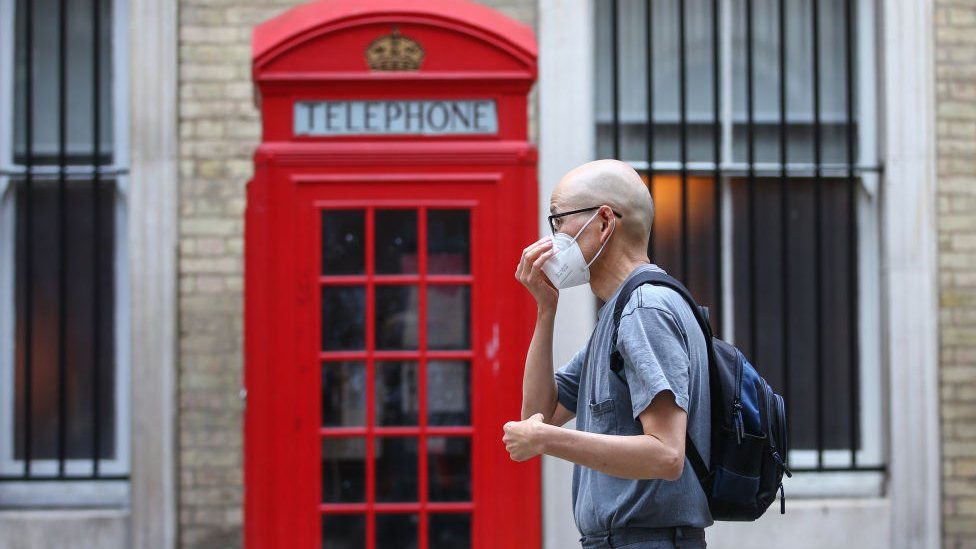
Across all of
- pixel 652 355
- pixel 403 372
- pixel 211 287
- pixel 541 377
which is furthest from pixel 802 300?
pixel 652 355

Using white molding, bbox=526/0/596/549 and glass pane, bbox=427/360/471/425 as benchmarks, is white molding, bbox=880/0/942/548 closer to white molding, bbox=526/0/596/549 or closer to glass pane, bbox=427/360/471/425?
white molding, bbox=526/0/596/549

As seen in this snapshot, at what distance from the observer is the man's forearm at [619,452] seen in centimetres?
217

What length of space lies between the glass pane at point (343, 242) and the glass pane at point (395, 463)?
0.65 m

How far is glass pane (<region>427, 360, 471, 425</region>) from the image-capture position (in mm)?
3967

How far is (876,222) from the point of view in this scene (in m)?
5.69

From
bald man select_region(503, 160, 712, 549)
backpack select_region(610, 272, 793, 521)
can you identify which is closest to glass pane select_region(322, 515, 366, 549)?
bald man select_region(503, 160, 712, 549)

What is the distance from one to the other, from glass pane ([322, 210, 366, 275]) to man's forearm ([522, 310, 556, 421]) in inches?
52.6

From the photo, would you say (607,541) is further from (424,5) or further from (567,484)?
(567,484)

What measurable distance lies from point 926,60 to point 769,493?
382 centimetres

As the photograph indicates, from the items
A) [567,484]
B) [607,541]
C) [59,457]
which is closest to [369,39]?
[607,541]

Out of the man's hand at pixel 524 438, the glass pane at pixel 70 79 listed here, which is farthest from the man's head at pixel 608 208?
the glass pane at pixel 70 79

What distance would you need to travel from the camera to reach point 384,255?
3.93m

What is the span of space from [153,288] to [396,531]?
2031 mm

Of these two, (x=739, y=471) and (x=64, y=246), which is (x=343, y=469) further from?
(x=64, y=246)
